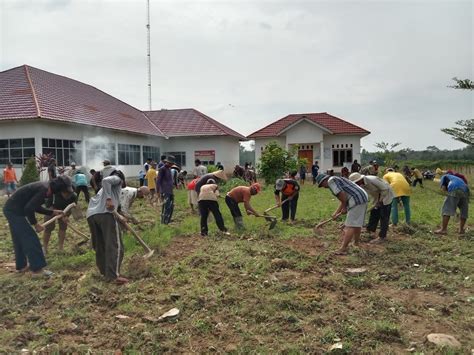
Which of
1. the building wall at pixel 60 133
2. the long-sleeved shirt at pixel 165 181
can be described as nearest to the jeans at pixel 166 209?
the long-sleeved shirt at pixel 165 181

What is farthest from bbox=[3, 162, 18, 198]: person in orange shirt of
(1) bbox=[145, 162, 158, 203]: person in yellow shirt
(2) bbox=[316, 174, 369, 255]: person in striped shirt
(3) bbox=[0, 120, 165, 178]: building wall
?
(2) bbox=[316, 174, 369, 255]: person in striped shirt

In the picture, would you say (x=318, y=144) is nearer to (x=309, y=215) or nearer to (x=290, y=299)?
(x=309, y=215)

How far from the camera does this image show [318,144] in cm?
2545

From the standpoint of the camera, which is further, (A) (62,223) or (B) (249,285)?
(A) (62,223)

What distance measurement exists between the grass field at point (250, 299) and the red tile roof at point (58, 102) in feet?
38.1

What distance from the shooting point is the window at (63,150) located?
16.9 meters

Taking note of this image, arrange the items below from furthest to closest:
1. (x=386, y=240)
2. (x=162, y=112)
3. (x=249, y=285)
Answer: (x=162, y=112) → (x=386, y=240) → (x=249, y=285)

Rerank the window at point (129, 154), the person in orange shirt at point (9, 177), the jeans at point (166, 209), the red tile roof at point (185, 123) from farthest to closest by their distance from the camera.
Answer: the red tile roof at point (185, 123), the window at point (129, 154), the person in orange shirt at point (9, 177), the jeans at point (166, 209)

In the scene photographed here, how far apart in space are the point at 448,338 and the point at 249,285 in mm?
2111

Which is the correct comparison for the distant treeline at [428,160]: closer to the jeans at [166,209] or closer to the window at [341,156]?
the window at [341,156]

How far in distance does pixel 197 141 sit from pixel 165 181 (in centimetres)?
1777

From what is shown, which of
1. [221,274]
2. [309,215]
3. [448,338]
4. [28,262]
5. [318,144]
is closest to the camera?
[448,338]

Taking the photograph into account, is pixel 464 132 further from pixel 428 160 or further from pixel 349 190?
pixel 428 160

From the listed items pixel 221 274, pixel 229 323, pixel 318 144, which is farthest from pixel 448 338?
pixel 318 144
